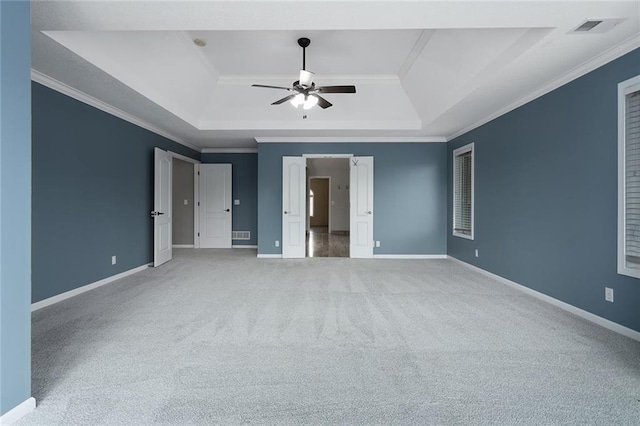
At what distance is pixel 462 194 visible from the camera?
5.82 metres

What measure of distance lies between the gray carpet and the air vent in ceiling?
8.07ft

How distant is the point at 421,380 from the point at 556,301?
2430 mm

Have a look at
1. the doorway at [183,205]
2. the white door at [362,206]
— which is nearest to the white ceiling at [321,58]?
the white door at [362,206]

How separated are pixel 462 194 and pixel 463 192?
44 millimetres

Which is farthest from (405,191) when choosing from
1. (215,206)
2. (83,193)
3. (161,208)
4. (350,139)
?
(83,193)

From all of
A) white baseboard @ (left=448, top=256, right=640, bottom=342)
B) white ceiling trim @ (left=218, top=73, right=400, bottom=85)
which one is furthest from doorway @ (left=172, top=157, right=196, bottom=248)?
white baseboard @ (left=448, top=256, right=640, bottom=342)

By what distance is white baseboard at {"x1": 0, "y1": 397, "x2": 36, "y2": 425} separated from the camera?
5.17ft

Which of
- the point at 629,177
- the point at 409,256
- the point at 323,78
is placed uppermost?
the point at 323,78

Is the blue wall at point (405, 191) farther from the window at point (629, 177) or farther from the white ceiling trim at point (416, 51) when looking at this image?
the window at point (629, 177)

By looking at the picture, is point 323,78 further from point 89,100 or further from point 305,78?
point 89,100

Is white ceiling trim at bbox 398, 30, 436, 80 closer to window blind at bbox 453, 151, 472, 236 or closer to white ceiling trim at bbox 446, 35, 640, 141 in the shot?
white ceiling trim at bbox 446, 35, 640, 141

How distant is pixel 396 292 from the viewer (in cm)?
395

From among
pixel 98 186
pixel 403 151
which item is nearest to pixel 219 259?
pixel 98 186

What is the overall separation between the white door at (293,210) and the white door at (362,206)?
1.03m
